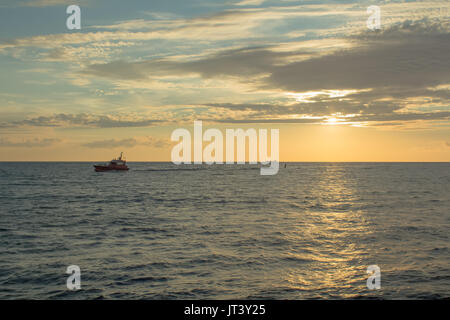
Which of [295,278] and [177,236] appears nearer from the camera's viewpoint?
[295,278]

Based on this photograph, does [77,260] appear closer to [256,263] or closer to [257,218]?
[256,263]

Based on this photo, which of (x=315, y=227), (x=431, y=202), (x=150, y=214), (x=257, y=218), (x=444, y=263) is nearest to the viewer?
(x=444, y=263)

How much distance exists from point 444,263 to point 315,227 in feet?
43.2

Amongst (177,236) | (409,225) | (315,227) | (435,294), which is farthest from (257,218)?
(435,294)

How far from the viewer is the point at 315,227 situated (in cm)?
3316

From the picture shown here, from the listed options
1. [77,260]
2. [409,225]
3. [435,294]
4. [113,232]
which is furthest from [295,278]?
[409,225]

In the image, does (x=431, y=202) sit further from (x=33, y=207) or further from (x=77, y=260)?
(x=33, y=207)

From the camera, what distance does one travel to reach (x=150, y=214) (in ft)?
139
